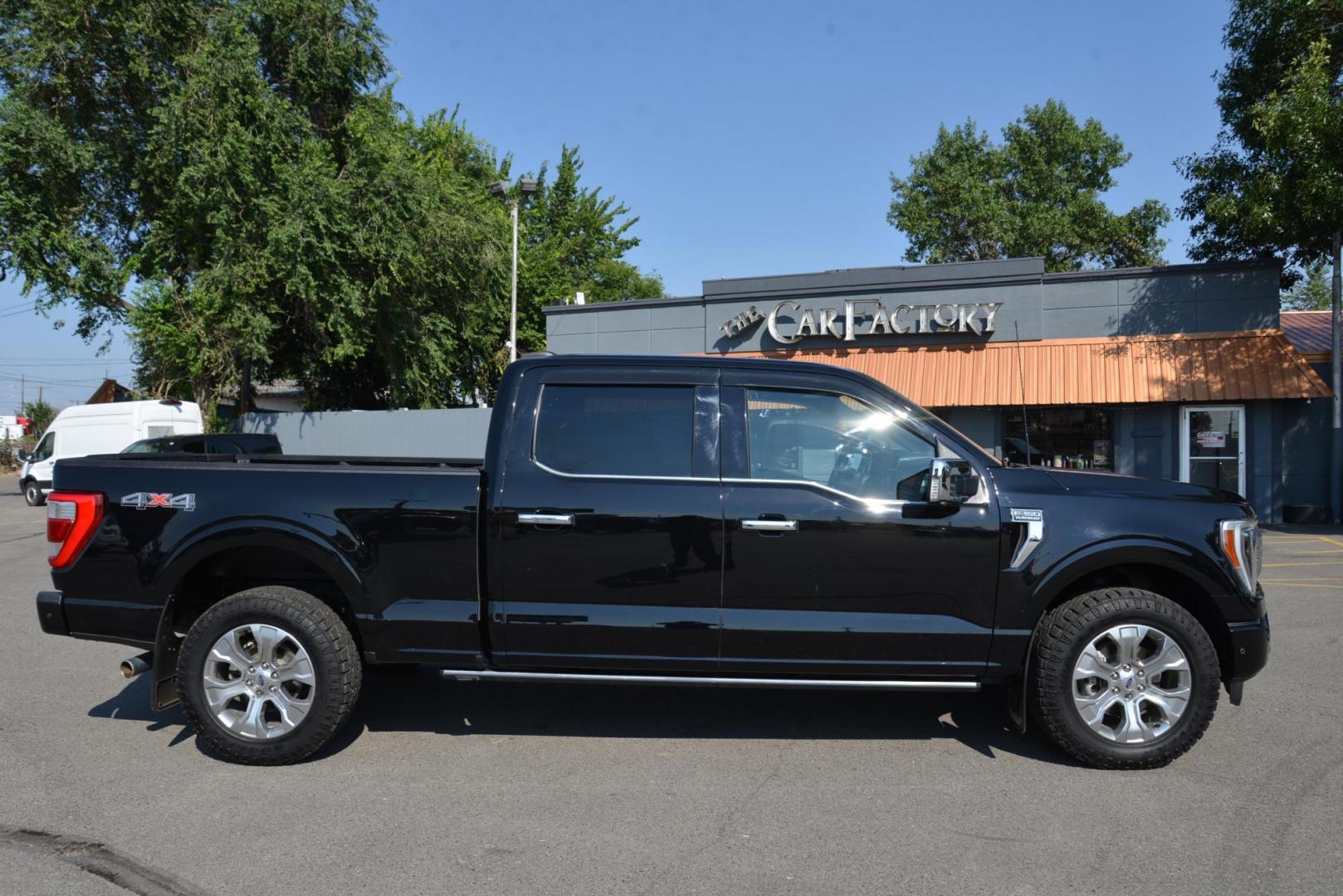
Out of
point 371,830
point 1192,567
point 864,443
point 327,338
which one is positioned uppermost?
point 327,338

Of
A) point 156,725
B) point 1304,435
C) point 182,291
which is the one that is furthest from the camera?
point 182,291

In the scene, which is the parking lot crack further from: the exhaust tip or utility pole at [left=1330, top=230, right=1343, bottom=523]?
utility pole at [left=1330, top=230, right=1343, bottom=523]

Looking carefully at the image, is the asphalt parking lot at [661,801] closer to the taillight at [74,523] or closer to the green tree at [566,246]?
the taillight at [74,523]

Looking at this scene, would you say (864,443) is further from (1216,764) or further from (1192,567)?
(1216,764)

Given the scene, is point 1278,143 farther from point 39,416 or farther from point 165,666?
point 39,416

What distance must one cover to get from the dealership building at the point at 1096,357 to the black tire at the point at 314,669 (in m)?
13.3

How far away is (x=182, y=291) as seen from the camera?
2223 cm

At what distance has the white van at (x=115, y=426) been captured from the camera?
20.5 metres

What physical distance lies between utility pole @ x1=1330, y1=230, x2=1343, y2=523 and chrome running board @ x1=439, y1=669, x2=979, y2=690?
51.8ft

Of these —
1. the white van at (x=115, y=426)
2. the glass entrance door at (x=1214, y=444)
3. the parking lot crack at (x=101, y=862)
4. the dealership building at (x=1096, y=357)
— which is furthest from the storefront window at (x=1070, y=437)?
the white van at (x=115, y=426)

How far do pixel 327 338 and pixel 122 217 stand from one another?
19.4 feet

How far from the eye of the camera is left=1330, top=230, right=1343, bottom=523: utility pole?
1625cm

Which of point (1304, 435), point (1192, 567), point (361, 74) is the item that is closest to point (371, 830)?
point (1192, 567)

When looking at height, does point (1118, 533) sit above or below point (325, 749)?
above
